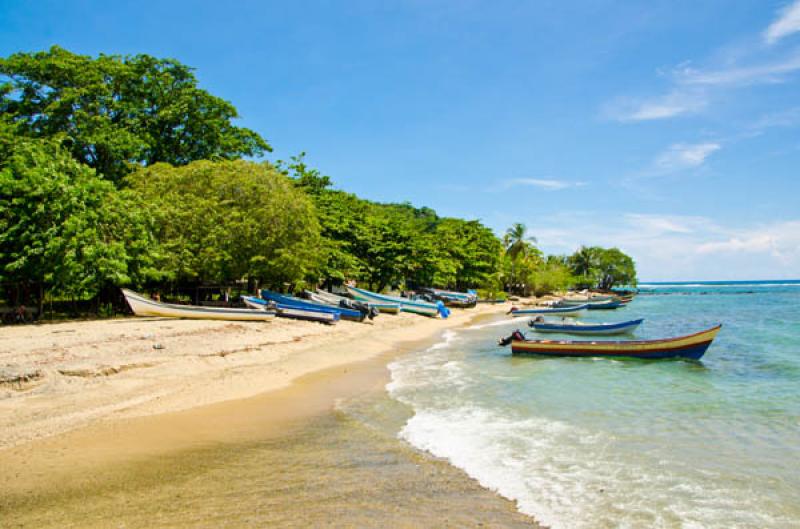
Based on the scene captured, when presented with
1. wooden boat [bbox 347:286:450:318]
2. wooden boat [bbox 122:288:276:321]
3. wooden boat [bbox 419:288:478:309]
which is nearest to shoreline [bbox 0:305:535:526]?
wooden boat [bbox 122:288:276:321]

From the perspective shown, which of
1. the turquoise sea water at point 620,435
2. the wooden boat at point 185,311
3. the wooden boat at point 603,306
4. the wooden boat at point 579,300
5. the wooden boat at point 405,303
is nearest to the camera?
the turquoise sea water at point 620,435

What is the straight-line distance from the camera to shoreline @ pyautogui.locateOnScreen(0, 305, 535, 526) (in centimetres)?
661

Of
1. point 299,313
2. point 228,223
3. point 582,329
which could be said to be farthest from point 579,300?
point 228,223

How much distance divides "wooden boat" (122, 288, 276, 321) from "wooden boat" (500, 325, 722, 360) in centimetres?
1183

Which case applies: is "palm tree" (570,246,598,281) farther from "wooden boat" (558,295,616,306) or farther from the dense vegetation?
the dense vegetation

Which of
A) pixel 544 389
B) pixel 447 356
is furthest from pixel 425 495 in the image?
pixel 447 356

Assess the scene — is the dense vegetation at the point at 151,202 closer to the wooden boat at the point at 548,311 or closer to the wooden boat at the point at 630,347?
the wooden boat at the point at 548,311

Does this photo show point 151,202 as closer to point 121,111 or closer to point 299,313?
point 299,313

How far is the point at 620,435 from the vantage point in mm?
9156

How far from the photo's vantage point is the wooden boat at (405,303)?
1375 inches

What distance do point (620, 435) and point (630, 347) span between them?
1066 centimetres

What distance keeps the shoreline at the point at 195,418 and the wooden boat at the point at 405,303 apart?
1675 cm

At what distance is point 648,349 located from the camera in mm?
18438

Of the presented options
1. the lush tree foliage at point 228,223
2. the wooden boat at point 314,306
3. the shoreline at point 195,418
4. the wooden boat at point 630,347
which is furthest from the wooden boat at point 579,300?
the shoreline at point 195,418
